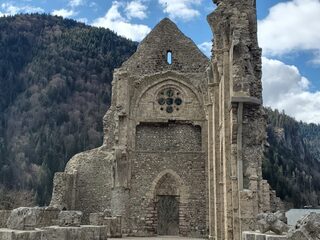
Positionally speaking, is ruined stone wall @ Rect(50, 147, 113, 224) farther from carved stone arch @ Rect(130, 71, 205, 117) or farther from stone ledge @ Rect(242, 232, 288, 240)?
stone ledge @ Rect(242, 232, 288, 240)

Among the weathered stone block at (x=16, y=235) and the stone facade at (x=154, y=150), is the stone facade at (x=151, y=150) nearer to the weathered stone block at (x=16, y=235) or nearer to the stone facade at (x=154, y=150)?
the stone facade at (x=154, y=150)

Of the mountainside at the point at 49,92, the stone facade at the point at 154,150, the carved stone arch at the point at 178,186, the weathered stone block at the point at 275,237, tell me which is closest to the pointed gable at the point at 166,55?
the stone facade at the point at 154,150

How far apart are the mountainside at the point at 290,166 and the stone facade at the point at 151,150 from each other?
14.0 ft

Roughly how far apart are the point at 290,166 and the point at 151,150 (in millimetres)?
58530

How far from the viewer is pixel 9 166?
79.8 m

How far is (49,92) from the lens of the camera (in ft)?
317

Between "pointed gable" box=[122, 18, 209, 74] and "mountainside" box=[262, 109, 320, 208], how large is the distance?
476 cm

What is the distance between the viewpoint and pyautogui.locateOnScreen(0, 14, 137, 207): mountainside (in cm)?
7944

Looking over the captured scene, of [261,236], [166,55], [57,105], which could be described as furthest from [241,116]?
[57,105]

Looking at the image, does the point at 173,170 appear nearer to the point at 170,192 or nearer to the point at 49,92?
the point at 170,192

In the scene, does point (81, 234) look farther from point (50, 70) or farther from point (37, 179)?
point (50, 70)

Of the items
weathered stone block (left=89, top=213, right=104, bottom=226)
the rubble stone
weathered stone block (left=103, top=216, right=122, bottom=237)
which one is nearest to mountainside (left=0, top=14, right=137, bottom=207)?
weathered stone block (left=103, top=216, right=122, bottom=237)

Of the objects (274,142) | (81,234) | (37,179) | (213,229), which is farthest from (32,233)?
(274,142)

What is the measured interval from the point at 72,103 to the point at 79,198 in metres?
71.2
